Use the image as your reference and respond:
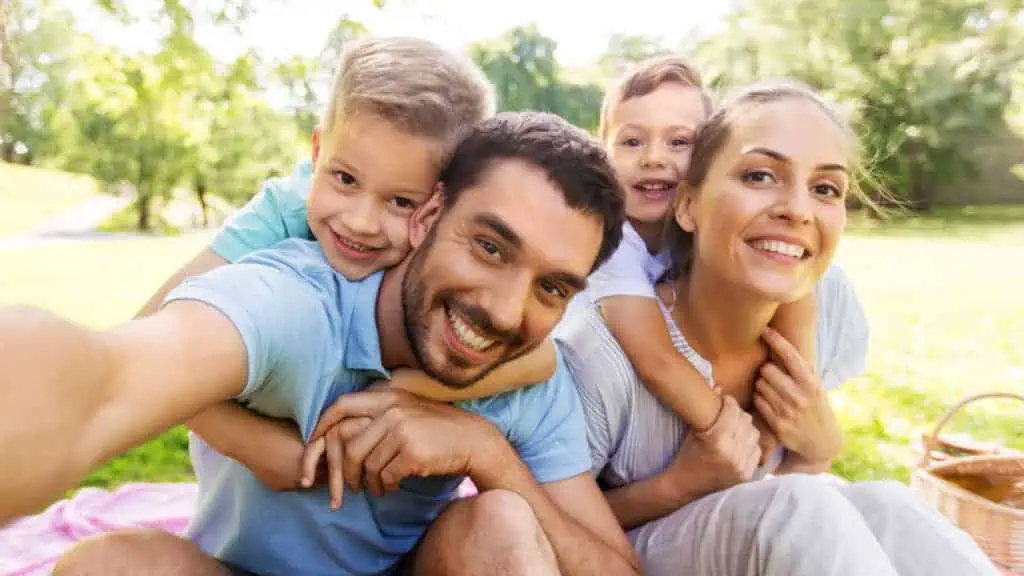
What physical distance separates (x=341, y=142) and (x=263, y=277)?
0.55 meters

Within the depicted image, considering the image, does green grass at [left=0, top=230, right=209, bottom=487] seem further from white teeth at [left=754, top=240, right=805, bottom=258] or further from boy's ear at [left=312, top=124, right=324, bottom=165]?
white teeth at [left=754, top=240, right=805, bottom=258]

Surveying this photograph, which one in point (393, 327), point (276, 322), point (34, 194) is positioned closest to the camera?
point (276, 322)

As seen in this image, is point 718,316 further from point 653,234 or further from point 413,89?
point 413,89

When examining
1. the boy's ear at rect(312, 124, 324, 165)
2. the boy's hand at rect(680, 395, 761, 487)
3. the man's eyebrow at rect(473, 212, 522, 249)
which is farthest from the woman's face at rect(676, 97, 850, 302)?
the boy's ear at rect(312, 124, 324, 165)

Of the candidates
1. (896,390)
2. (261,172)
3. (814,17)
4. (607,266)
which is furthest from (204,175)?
(607,266)

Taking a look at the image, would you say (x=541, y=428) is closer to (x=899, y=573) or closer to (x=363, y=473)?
(x=363, y=473)

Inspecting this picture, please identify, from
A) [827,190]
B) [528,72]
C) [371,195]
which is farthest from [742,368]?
[528,72]

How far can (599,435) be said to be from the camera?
2.41 metres

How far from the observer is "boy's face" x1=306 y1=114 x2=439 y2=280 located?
2.06 meters

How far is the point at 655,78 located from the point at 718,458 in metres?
1.26

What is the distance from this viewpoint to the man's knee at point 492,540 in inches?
68.2

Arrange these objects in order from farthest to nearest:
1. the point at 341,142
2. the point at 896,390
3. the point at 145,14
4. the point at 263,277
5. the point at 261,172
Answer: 1. the point at 261,172
2. the point at 896,390
3. the point at 145,14
4. the point at 341,142
5. the point at 263,277

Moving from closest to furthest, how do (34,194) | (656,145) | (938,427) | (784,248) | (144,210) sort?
(784,248) < (656,145) < (938,427) < (34,194) < (144,210)

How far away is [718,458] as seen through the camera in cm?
228
